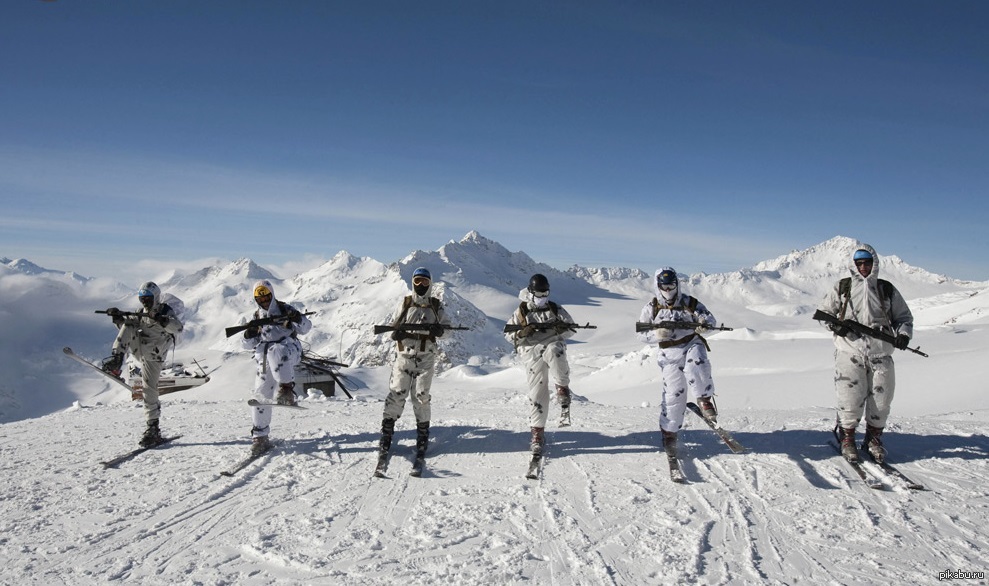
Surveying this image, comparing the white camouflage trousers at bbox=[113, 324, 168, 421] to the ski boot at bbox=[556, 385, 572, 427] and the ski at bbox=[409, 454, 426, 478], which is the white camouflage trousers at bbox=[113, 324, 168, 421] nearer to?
A: the ski at bbox=[409, 454, 426, 478]

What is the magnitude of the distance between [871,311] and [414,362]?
5.82m

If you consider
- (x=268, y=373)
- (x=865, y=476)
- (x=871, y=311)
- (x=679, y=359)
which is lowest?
(x=865, y=476)

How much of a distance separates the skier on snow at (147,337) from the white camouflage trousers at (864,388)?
9858 millimetres

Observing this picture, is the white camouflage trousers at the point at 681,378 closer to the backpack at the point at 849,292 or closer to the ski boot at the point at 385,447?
the backpack at the point at 849,292

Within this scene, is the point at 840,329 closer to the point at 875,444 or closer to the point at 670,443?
the point at 875,444

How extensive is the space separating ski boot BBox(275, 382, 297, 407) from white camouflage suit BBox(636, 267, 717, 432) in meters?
5.17

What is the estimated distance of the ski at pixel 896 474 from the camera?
5922mm

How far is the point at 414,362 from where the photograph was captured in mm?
7348

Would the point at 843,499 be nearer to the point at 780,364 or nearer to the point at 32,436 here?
the point at 32,436

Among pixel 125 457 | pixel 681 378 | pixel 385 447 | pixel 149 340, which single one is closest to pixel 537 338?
pixel 681 378

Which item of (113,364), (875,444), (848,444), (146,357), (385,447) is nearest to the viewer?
(875,444)

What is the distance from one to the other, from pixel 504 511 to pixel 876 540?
346 centimetres

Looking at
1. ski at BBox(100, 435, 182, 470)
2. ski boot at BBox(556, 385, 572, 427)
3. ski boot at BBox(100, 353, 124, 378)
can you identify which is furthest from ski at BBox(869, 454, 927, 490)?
ski boot at BBox(100, 353, 124, 378)

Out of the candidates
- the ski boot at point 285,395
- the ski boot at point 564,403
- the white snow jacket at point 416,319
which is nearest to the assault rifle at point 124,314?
the ski boot at point 285,395
